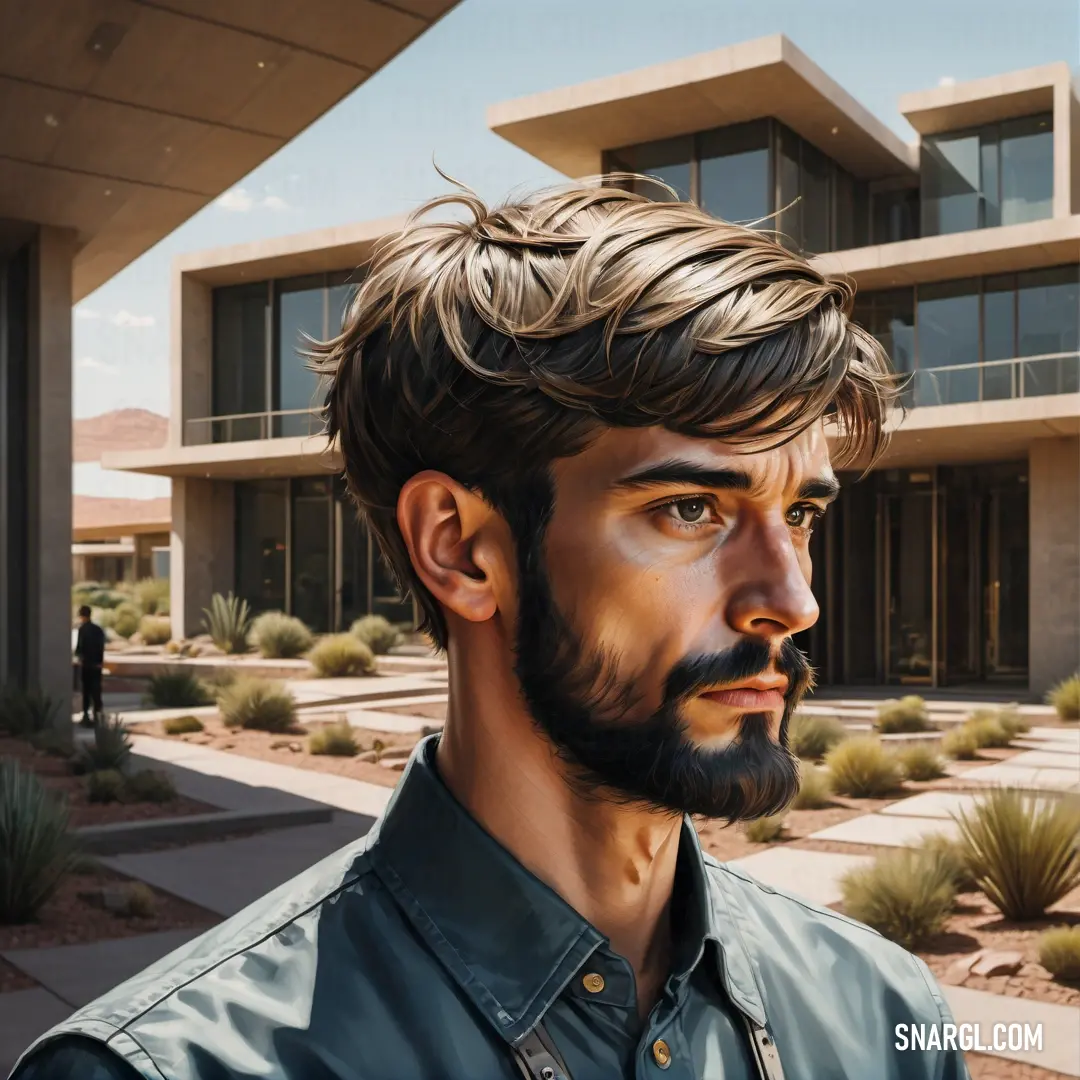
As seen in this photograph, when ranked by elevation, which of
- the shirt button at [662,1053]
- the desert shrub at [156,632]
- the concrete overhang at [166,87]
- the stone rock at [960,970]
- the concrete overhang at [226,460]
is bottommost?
the desert shrub at [156,632]

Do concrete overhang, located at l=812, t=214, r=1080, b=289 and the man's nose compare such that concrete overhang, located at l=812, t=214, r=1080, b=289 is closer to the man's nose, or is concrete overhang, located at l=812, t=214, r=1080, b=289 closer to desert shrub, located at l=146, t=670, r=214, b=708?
desert shrub, located at l=146, t=670, r=214, b=708

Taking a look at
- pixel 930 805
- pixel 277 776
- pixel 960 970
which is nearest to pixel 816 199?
pixel 930 805

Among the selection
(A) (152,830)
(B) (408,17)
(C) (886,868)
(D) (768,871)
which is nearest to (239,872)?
(A) (152,830)

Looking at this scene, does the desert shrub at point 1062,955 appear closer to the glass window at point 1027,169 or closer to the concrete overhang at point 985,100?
the glass window at point 1027,169

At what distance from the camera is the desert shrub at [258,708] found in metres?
14.6

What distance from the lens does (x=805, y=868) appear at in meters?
7.47

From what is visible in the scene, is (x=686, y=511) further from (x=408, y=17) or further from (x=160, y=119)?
(x=160, y=119)

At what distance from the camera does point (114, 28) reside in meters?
7.77

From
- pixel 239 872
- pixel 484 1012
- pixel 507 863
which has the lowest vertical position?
pixel 239 872

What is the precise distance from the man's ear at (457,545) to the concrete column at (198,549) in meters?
29.2

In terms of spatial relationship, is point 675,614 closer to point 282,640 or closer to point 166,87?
point 166,87

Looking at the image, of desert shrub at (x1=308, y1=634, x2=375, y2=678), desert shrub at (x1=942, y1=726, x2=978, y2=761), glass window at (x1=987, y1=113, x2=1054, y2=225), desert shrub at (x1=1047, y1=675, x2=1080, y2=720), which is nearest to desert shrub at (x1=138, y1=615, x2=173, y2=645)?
desert shrub at (x1=308, y1=634, x2=375, y2=678)

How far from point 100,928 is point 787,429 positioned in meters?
5.98

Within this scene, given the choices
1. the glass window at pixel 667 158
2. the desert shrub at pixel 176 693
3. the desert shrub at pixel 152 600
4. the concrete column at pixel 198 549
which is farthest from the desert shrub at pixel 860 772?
the desert shrub at pixel 152 600
